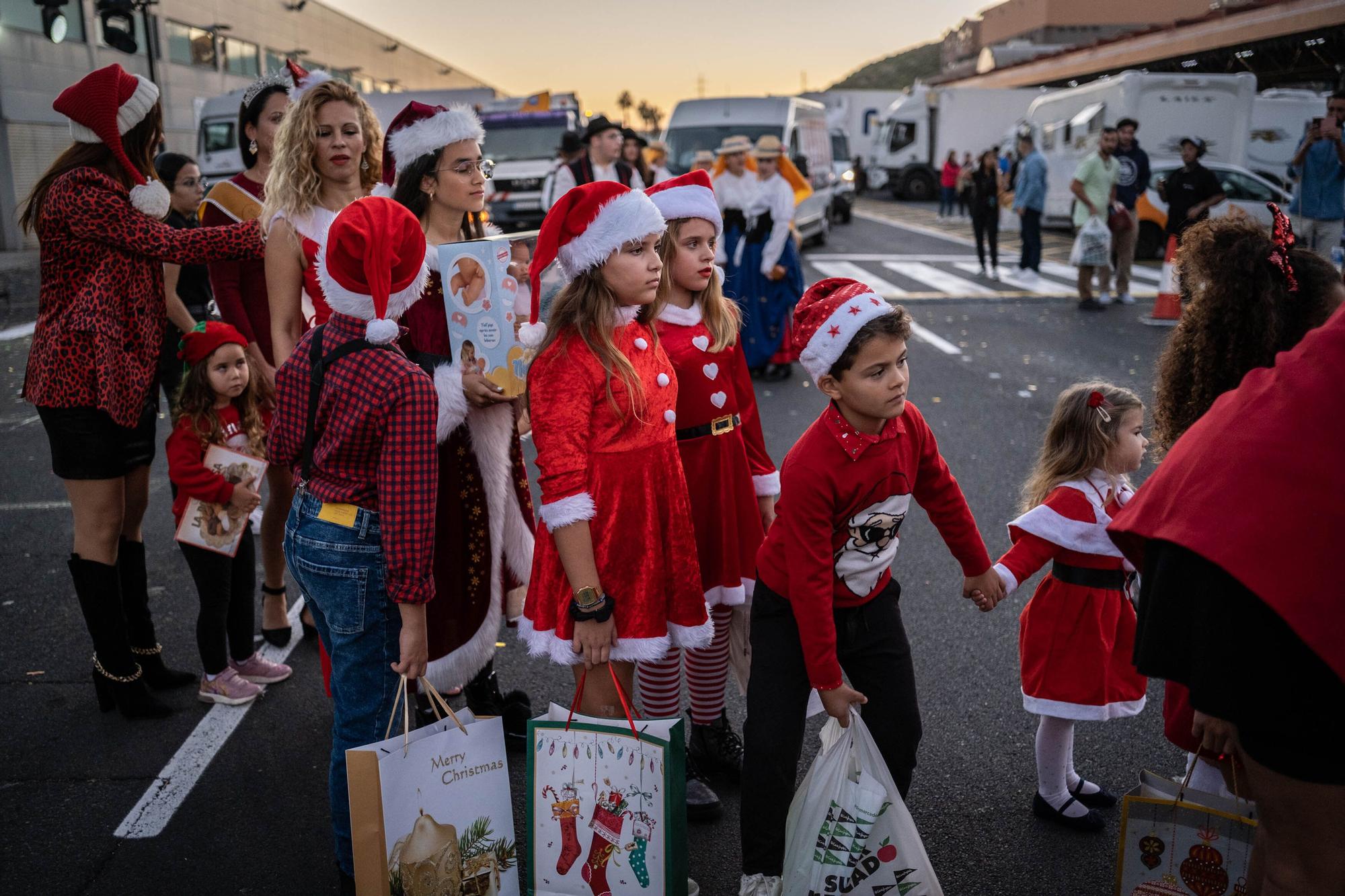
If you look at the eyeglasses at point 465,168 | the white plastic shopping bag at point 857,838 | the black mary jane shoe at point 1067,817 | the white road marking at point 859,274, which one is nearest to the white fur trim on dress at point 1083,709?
the black mary jane shoe at point 1067,817

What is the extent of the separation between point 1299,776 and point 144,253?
345cm

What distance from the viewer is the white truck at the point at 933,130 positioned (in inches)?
1336

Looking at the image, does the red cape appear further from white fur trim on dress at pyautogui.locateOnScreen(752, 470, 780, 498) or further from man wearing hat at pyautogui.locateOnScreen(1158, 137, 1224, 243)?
man wearing hat at pyautogui.locateOnScreen(1158, 137, 1224, 243)

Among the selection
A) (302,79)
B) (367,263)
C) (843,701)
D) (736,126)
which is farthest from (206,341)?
(736,126)

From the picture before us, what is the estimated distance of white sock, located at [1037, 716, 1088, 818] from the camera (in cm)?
302

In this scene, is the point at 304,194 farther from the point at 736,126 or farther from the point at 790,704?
the point at 736,126

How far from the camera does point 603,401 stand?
2617mm

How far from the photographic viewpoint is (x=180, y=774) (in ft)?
11.2

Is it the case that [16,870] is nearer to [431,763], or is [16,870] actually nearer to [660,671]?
[431,763]

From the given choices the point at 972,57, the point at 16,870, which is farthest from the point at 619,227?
the point at 972,57

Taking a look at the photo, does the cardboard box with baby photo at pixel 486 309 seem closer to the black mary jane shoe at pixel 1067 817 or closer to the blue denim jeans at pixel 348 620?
the blue denim jeans at pixel 348 620

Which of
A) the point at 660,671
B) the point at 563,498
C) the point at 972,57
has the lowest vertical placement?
the point at 660,671

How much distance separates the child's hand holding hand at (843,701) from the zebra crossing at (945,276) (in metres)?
11.3

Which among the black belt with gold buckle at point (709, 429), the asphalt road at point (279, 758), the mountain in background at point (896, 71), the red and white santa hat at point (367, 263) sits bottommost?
the asphalt road at point (279, 758)
